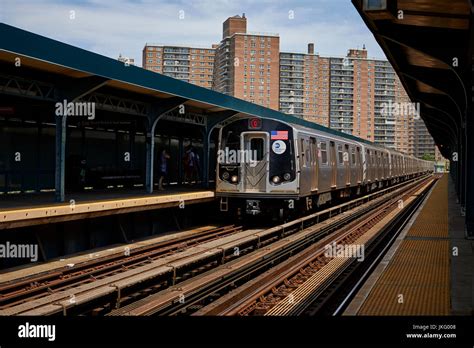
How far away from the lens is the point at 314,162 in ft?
52.6

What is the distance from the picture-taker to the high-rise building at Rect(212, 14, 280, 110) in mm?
92375

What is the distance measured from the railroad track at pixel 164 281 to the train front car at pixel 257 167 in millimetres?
1633

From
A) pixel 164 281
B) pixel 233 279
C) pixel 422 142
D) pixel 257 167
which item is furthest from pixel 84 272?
pixel 422 142

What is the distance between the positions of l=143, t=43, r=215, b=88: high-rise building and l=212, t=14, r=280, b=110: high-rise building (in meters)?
19.2

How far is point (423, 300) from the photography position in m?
6.82

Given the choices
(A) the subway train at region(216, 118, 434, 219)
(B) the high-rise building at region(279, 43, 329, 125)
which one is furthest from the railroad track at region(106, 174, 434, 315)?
(B) the high-rise building at region(279, 43, 329, 125)

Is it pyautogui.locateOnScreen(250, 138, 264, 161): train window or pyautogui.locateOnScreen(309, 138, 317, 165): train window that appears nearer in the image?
pyautogui.locateOnScreen(250, 138, 264, 161): train window

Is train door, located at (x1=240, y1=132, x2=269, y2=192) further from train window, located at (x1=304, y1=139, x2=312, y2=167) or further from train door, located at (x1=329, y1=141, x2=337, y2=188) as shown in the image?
train door, located at (x1=329, y1=141, x2=337, y2=188)

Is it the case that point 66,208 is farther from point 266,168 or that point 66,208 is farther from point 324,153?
point 324,153

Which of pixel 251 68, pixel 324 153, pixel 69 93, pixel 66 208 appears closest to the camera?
pixel 66 208

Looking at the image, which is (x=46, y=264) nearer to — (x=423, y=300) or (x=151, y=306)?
(x=151, y=306)

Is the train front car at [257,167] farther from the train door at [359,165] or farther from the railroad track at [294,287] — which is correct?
the train door at [359,165]

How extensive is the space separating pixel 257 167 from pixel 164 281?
6.19m

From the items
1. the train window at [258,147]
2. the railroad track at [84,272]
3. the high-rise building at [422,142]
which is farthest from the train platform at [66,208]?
the high-rise building at [422,142]
